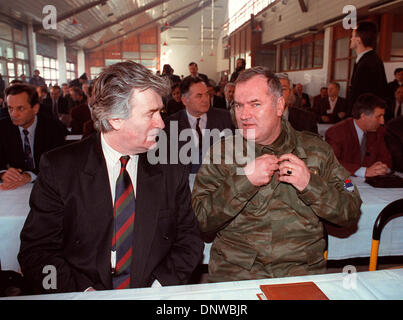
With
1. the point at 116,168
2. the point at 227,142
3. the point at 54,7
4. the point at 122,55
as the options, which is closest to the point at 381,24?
the point at 227,142

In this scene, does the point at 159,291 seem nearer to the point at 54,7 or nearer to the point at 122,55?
the point at 54,7

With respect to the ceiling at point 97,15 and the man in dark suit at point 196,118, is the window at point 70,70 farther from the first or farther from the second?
the man in dark suit at point 196,118

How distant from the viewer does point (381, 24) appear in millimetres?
7582

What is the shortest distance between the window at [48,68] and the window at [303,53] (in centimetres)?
1046

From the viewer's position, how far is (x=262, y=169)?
4.51 ft

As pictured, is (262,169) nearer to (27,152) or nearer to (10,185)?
(10,185)

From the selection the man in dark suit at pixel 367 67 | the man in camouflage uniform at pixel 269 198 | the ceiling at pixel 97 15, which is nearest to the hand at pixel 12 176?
the man in camouflage uniform at pixel 269 198

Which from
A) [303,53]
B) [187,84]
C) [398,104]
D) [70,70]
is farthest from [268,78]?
[70,70]

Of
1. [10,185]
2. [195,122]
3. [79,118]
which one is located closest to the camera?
[10,185]

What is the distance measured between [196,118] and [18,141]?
1885 millimetres

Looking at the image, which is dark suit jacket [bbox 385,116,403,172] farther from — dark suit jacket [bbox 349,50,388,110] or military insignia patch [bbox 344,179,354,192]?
military insignia patch [bbox 344,179,354,192]

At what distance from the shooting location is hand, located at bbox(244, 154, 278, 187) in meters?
1.37

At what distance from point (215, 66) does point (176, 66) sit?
3.08 metres

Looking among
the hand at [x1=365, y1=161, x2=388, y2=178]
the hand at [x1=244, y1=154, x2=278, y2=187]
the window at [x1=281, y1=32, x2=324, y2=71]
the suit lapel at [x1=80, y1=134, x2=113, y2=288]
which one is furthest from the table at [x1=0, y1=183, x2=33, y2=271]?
the window at [x1=281, y1=32, x2=324, y2=71]
